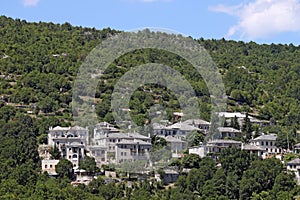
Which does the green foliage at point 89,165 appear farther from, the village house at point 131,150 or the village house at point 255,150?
the village house at point 255,150

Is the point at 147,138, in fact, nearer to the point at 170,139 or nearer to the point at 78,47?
the point at 170,139

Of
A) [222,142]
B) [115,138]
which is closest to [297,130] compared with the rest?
[222,142]

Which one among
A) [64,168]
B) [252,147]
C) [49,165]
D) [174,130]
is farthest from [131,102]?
[64,168]

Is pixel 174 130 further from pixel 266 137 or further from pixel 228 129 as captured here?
pixel 266 137

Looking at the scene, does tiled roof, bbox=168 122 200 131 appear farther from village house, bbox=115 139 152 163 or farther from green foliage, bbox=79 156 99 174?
green foliage, bbox=79 156 99 174

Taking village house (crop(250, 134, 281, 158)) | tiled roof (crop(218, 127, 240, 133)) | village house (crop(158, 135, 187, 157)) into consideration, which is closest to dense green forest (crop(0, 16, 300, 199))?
village house (crop(250, 134, 281, 158))
